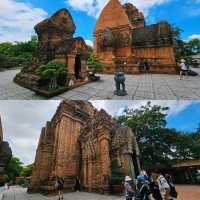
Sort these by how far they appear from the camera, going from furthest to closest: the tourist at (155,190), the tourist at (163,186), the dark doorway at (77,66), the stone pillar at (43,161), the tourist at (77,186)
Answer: the stone pillar at (43,161), the tourist at (77,186), the dark doorway at (77,66), the tourist at (155,190), the tourist at (163,186)

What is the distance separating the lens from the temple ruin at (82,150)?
13.0 meters

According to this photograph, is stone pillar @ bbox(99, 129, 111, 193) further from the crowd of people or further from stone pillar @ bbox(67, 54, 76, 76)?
the crowd of people

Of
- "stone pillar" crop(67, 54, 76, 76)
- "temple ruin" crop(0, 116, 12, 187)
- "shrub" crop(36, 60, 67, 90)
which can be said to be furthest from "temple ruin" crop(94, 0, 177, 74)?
"temple ruin" crop(0, 116, 12, 187)

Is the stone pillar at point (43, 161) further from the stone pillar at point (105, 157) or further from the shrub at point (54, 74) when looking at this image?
the shrub at point (54, 74)

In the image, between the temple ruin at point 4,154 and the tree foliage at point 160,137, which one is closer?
the temple ruin at point 4,154

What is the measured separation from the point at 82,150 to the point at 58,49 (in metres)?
6.68

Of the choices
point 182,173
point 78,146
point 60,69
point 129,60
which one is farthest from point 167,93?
point 182,173

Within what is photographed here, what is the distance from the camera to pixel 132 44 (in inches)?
906

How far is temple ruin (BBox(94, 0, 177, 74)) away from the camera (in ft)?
64.0

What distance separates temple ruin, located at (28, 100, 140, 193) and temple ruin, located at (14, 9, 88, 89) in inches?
144

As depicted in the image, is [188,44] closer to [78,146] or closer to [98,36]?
[98,36]

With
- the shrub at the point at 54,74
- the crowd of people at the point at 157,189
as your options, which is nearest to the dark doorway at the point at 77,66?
the shrub at the point at 54,74

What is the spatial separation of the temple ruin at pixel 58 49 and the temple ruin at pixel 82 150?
3.66m

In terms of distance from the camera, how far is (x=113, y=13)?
85.9 ft
